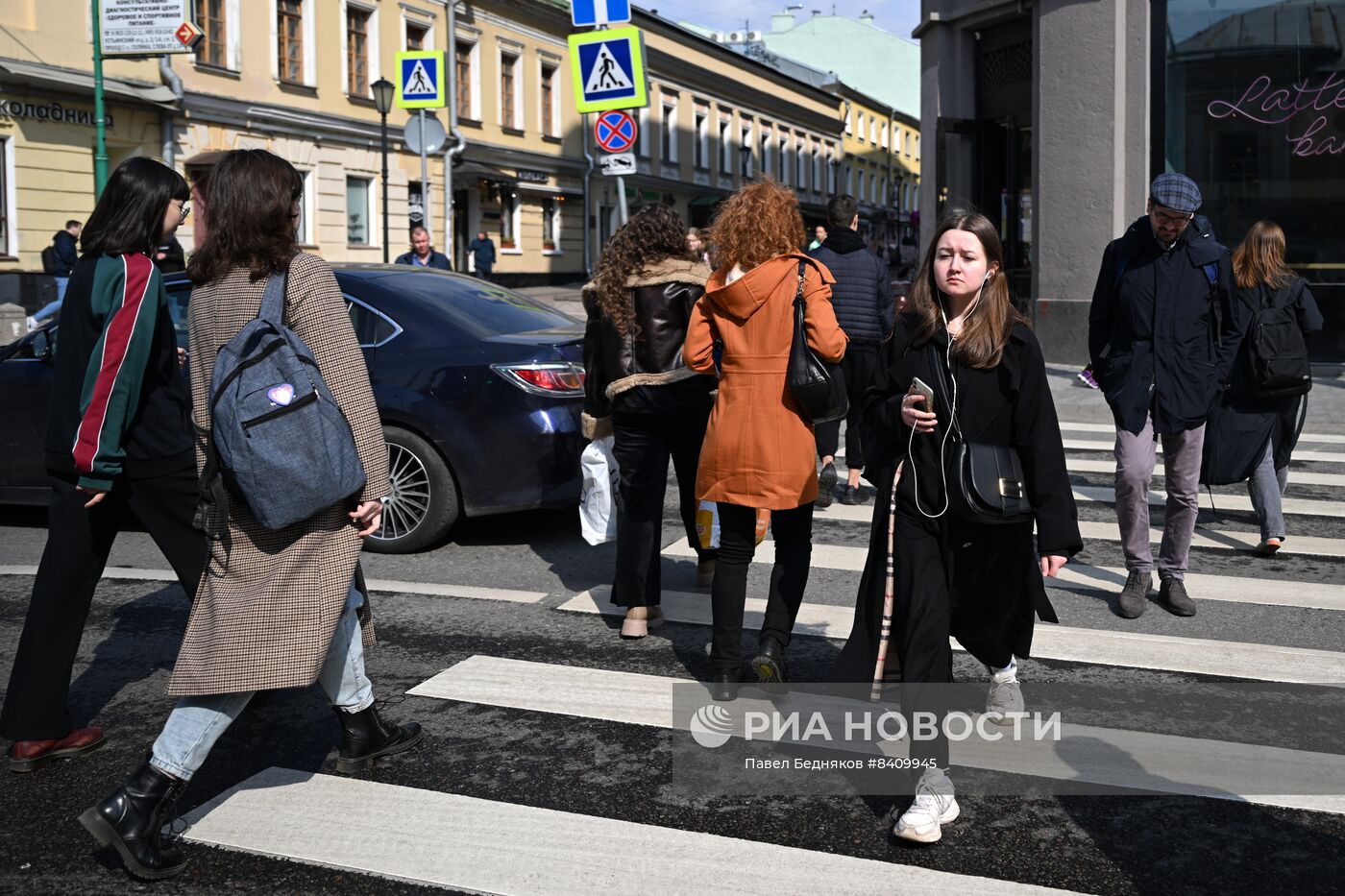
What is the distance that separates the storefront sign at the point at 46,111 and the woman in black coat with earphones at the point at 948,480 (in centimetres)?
2527

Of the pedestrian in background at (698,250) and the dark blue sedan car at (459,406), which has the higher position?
the pedestrian in background at (698,250)

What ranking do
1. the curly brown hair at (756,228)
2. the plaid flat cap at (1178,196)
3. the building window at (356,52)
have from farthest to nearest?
the building window at (356,52) → the plaid flat cap at (1178,196) → the curly brown hair at (756,228)

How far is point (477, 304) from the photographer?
757 centimetres

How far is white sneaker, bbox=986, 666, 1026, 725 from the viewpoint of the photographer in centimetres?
416

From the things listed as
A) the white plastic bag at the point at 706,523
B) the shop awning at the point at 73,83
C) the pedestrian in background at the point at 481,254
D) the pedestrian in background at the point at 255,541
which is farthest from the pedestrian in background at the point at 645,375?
the pedestrian in background at the point at 481,254

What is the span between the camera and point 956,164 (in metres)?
19.4

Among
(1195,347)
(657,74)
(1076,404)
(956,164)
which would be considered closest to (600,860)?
(1195,347)

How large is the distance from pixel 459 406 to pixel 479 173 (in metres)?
32.5

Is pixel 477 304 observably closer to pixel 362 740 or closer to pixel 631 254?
pixel 631 254

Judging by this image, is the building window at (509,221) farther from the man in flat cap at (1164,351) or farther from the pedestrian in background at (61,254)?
the man in flat cap at (1164,351)

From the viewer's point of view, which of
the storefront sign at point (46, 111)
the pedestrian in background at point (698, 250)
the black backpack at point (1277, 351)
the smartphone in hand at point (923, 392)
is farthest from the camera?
the storefront sign at point (46, 111)

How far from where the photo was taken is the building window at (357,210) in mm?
34844

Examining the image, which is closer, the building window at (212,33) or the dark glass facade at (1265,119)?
the dark glass facade at (1265,119)

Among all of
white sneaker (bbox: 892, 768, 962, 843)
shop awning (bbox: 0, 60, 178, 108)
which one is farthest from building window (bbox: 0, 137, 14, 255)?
white sneaker (bbox: 892, 768, 962, 843)
